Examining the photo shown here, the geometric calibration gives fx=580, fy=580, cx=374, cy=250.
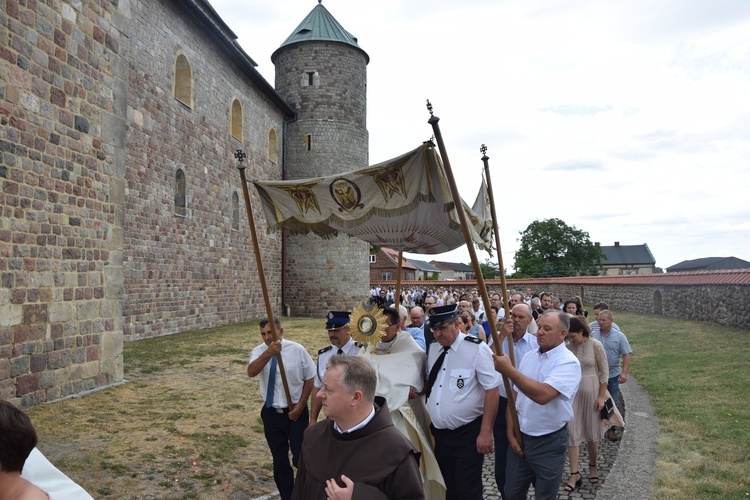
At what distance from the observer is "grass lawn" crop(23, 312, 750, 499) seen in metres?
5.34

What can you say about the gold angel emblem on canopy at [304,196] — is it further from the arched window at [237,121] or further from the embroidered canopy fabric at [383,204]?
the arched window at [237,121]

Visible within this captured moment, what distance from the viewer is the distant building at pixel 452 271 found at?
4169 inches

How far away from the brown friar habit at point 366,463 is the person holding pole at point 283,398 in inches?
84.0

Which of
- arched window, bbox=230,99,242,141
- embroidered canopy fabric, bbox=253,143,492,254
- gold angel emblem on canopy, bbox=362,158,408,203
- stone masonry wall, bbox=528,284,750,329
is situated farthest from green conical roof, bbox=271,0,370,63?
gold angel emblem on canopy, bbox=362,158,408,203

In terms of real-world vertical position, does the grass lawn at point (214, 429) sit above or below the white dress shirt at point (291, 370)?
below

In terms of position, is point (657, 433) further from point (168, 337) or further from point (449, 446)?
point (168, 337)

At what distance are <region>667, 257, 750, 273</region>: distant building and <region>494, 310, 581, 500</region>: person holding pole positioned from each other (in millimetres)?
74189

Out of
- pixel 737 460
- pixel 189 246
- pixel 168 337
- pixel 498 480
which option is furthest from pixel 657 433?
pixel 189 246

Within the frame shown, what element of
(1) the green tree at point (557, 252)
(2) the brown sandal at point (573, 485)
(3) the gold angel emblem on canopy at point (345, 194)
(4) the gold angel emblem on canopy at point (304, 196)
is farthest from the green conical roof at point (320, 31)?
(1) the green tree at point (557, 252)

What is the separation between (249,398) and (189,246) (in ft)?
35.3

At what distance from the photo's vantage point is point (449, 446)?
13.9 feet

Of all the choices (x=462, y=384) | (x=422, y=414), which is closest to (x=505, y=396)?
(x=422, y=414)

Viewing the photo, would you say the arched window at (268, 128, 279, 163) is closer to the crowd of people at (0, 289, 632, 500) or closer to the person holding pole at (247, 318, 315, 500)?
the person holding pole at (247, 318, 315, 500)

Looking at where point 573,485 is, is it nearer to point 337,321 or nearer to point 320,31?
point 337,321
